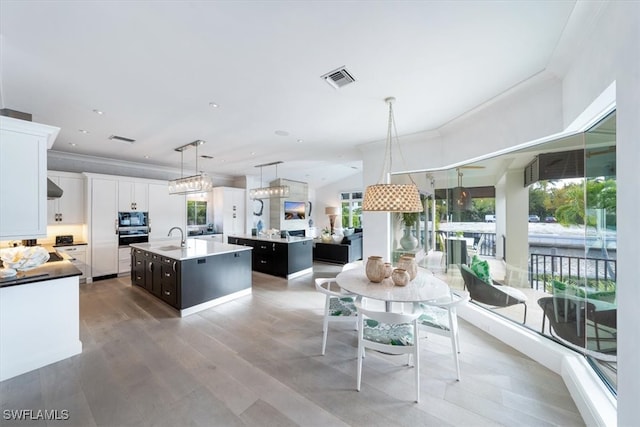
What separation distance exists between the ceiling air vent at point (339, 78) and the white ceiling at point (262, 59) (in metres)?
0.08

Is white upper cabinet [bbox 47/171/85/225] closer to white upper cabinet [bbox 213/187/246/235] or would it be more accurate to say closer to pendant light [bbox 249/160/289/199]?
white upper cabinet [bbox 213/187/246/235]

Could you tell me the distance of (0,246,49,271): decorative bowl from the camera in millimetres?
2330

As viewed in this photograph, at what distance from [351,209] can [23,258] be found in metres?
9.59

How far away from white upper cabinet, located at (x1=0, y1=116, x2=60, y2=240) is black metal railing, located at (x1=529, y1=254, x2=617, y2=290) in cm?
467

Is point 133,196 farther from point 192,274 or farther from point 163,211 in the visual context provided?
point 192,274

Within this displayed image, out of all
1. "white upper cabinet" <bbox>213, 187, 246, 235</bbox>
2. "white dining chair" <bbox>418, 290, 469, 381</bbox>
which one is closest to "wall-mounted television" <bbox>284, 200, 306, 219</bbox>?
"white upper cabinet" <bbox>213, 187, 246, 235</bbox>

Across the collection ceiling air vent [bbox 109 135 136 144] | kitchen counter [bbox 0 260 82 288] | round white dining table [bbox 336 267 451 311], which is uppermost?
ceiling air vent [bbox 109 135 136 144]

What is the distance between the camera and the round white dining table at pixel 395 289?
208cm

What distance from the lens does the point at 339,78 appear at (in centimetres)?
231

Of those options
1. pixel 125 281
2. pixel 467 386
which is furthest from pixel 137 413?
pixel 125 281

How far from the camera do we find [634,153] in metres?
1.10

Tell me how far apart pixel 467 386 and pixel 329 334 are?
1.43m

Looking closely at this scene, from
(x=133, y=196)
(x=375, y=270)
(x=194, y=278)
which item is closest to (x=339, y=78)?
(x=375, y=270)

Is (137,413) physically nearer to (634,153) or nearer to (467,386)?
(467,386)
